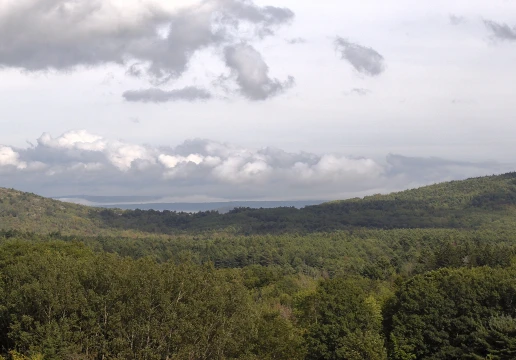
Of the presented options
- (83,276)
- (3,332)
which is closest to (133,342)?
(83,276)

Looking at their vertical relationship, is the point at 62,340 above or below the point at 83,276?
below

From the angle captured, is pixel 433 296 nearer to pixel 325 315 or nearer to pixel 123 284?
pixel 325 315

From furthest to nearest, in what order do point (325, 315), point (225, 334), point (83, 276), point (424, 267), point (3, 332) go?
point (424, 267) → point (325, 315) → point (3, 332) → point (83, 276) → point (225, 334)

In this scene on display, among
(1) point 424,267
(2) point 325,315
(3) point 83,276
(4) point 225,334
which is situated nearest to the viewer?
(4) point 225,334

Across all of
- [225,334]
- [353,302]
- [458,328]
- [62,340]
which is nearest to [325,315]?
[353,302]

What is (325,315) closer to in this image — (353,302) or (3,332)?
(353,302)

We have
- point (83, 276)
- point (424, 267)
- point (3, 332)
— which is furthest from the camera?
point (424, 267)

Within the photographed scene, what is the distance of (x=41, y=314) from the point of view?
169ft

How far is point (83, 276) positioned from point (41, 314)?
4.76 metres

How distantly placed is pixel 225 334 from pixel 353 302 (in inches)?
886

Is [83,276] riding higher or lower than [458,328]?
higher

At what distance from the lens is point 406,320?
68438 millimetres

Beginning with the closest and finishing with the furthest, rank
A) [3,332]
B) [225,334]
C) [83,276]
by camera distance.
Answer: [225,334], [83,276], [3,332]

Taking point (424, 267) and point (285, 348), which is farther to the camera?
point (424, 267)
